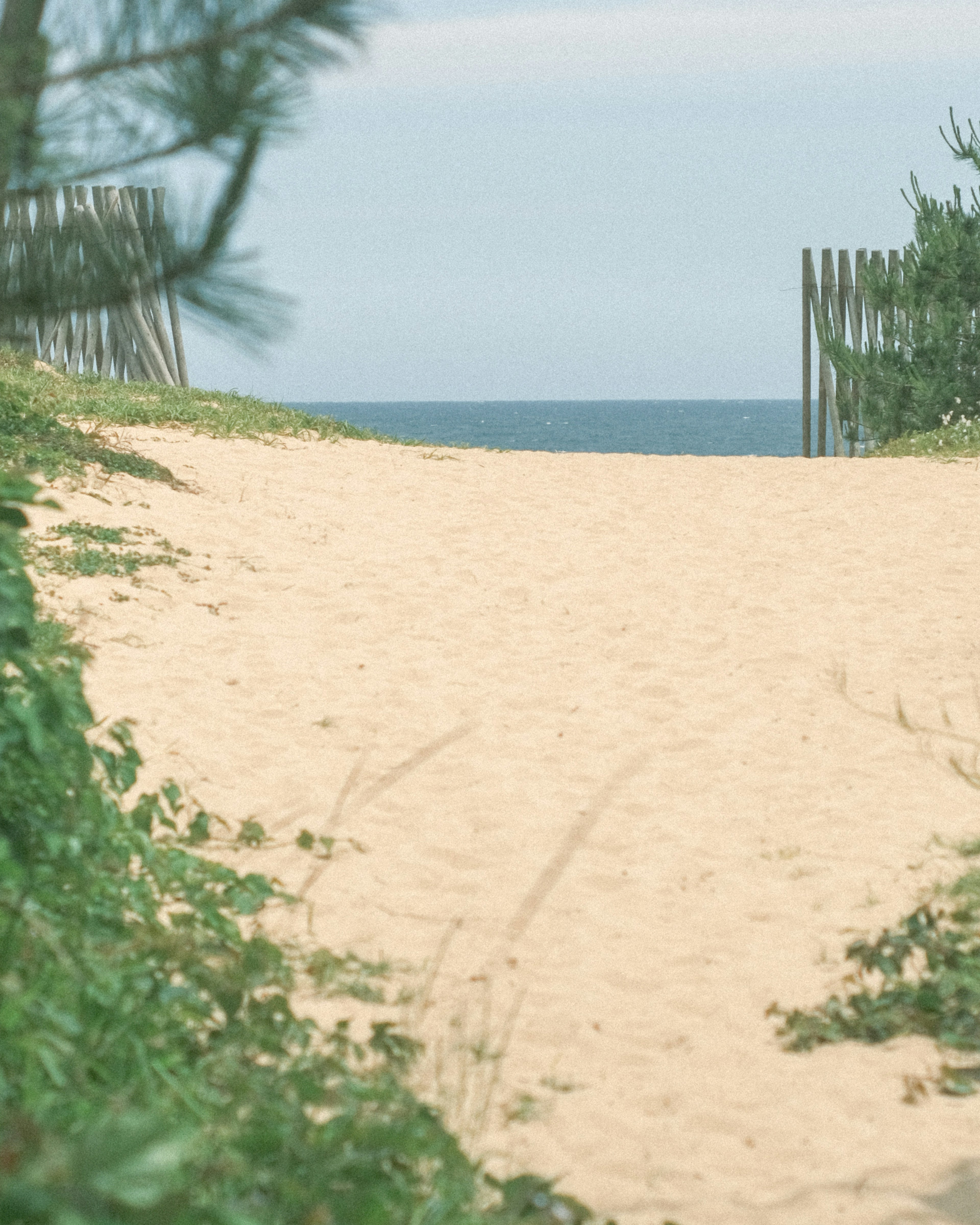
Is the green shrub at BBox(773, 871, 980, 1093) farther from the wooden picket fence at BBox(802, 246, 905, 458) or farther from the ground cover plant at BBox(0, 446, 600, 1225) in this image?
the wooden picket fence at BBox(802, 246, 905, 458)

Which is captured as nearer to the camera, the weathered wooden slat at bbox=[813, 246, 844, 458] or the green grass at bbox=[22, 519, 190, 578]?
the green grass at bbox=[22, 519, 190, 578]

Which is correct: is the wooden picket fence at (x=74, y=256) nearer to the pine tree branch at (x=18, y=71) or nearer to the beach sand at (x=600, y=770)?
the pine tree branch at (x=18, y=71)

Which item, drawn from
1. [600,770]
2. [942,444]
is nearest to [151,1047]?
[600,770]

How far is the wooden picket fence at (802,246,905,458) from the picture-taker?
581 inches

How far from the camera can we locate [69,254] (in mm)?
3152

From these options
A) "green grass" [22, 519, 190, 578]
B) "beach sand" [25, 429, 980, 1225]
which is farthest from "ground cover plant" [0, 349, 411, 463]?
"green grass" [22, 519, 190, 578]

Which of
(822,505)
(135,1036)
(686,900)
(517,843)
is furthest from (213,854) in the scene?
(822,505)

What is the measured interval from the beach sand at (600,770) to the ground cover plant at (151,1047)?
0.34m

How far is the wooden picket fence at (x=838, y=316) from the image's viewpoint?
1476 centimetres

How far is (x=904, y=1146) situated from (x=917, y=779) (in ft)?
7.77

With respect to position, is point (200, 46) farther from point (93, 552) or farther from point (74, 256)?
point (93, 552)

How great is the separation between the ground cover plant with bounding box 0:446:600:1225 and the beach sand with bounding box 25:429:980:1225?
1.11ft

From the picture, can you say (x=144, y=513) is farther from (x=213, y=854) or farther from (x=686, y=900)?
(x=686, y=900)

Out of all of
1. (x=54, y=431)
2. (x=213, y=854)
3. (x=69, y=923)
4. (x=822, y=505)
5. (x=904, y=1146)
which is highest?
(x=54, y=431)
